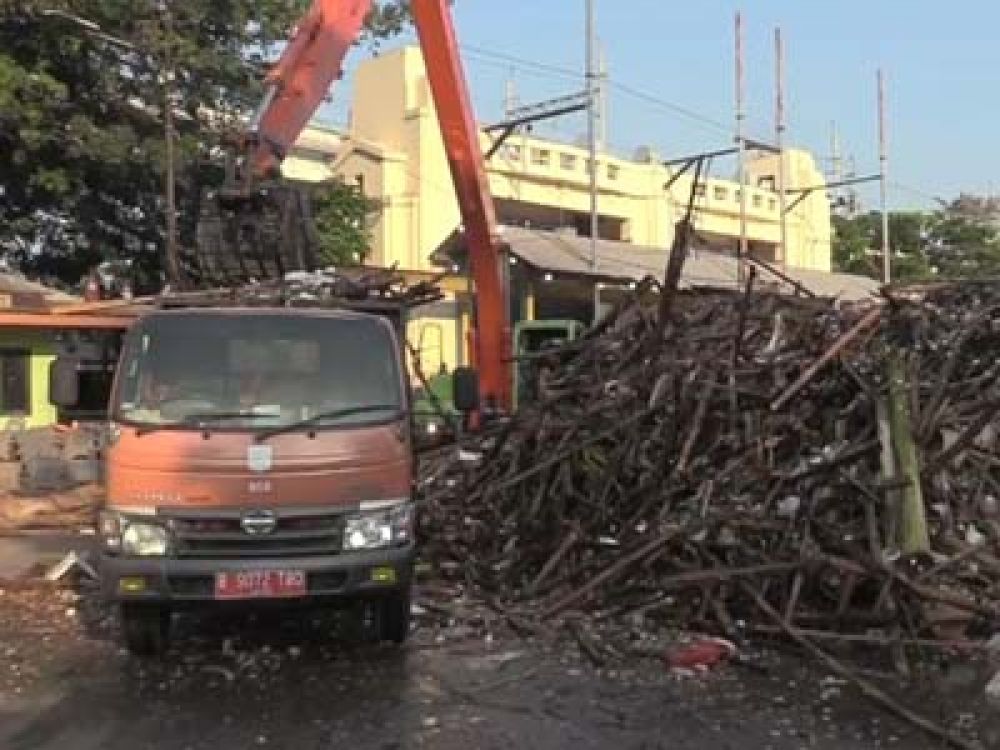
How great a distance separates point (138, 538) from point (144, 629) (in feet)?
3.14

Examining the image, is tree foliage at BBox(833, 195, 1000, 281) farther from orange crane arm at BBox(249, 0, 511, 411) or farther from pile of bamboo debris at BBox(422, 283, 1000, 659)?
pile of bamboo debris at BBox(422, 283, 1000, 659)

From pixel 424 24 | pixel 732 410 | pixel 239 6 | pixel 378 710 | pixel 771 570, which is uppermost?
pixel 239 6

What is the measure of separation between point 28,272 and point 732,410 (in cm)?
2226

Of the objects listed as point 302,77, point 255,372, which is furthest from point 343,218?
point 255,372

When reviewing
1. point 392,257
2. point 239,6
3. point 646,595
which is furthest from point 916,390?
point 392,257

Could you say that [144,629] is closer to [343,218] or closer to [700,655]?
[700,655]

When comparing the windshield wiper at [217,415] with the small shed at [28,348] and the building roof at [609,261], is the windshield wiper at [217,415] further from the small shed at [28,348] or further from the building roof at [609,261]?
the building roof at [609,261]

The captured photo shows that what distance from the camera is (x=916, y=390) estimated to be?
362 inches

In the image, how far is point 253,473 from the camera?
808 cm

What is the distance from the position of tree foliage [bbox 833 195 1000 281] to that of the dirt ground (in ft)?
178

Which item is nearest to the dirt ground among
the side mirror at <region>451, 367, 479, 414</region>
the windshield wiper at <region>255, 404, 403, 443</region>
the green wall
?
the windshield wiper at <region>255, 404, 403, 443</region>

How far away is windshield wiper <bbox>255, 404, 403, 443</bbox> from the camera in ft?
26.8

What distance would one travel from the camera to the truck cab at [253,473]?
8055mm

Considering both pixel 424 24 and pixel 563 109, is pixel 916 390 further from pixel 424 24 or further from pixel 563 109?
pixel 563 109
